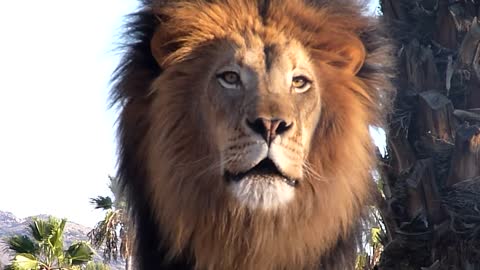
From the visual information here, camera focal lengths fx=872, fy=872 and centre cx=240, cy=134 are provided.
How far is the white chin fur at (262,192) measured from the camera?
2.57m

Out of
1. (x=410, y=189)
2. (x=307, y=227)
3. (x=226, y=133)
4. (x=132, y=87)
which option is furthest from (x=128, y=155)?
(x=410, y=189)

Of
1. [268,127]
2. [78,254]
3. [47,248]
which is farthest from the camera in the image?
[78,254]

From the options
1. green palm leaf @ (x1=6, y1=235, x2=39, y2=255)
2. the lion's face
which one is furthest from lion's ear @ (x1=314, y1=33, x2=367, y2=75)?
green palm leaf @ (x1=6, y1=235, x2=39, y2=255)

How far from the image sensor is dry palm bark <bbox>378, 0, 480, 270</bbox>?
16.1 ft

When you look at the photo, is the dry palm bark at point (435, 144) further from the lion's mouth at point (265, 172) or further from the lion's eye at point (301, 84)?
the lion's mouth at point (265, 172)

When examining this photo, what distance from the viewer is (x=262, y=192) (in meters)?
2.58

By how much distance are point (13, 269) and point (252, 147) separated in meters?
14.6

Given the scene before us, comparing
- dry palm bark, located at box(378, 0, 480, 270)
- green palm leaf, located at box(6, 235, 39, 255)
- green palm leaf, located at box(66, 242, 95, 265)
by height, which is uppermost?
dry palm bark, located at box(378, 0, 480, 270)

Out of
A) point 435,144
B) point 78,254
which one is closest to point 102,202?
point 78,254

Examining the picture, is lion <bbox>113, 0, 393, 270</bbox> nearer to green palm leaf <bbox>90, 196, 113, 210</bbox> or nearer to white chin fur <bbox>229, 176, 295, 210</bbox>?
white chin fur <bbox>229, 176, 295, 210</bbox>

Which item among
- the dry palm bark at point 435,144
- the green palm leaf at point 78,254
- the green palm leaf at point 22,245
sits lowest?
the green palm leaf at point 78,254

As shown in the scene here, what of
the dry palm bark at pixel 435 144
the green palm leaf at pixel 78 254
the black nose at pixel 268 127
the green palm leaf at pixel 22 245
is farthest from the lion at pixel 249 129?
the green palm leaf at pixel 78 254

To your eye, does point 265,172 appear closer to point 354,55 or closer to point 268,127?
point 268,127

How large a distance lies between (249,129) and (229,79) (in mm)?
268
